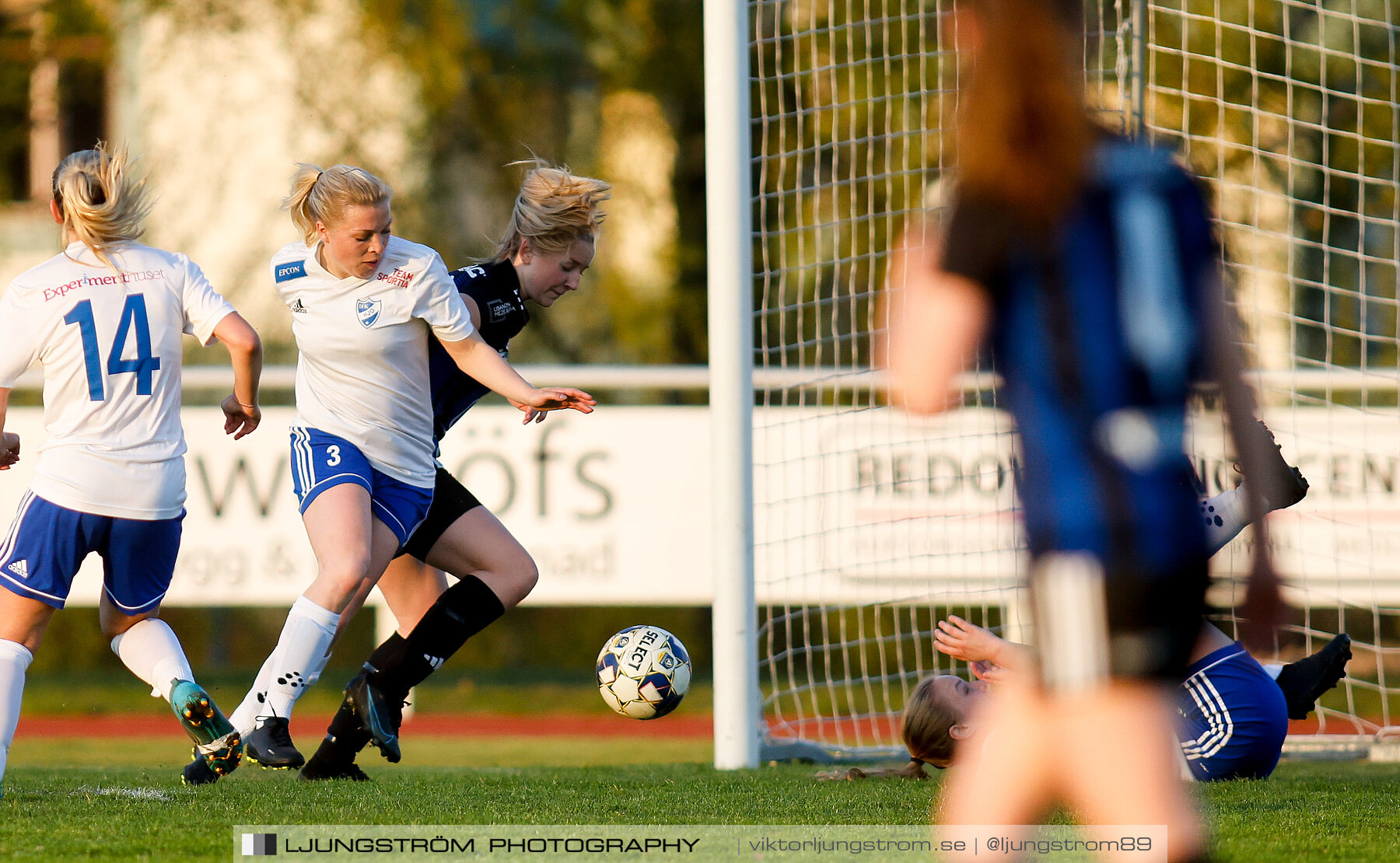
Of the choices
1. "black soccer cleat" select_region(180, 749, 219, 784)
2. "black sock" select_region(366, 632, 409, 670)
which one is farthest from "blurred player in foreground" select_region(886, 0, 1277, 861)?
"black soccer cleat" select_region(180, 749, 219, 784)

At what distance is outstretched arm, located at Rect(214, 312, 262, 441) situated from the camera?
416cm

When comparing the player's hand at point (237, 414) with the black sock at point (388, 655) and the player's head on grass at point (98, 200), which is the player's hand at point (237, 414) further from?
the black sock at point (388, 655)

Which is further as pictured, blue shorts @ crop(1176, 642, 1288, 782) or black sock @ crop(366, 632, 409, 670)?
blue shorts @ crop(1176, 642, 1288, 782)

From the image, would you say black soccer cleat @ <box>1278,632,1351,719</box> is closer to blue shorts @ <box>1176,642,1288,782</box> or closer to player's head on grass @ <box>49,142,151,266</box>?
blue shorts @ <box>1176,642,1288,782</box>

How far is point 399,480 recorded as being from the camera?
14.4 ft

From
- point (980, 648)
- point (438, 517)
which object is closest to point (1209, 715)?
point (980, 648)

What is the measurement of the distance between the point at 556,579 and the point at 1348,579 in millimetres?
4447

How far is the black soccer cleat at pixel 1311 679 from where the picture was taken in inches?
191

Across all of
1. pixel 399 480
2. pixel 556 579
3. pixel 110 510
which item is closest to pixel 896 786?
pixel 399 480

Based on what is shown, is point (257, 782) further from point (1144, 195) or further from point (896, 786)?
point (1144, 195)

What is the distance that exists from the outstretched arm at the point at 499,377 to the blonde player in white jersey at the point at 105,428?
2.17 feet

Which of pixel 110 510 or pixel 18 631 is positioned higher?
pixel 110 510

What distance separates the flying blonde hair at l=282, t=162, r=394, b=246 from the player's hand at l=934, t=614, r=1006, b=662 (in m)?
2.08

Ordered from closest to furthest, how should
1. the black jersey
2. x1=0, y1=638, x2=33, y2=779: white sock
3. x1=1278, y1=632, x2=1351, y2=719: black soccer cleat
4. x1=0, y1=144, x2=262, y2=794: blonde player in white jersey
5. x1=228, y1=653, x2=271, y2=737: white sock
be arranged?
x1=0, y1=638, x2=33, y2=779: white sock → x1=0, y1=144, x2=262, y2=794: blonde player in white jersey → x1=228, y1=653, x2=271, y2=737: white sock → the black jersey → x1=1278, y1=632, x2=1351, y2=719: black soccer cleat
